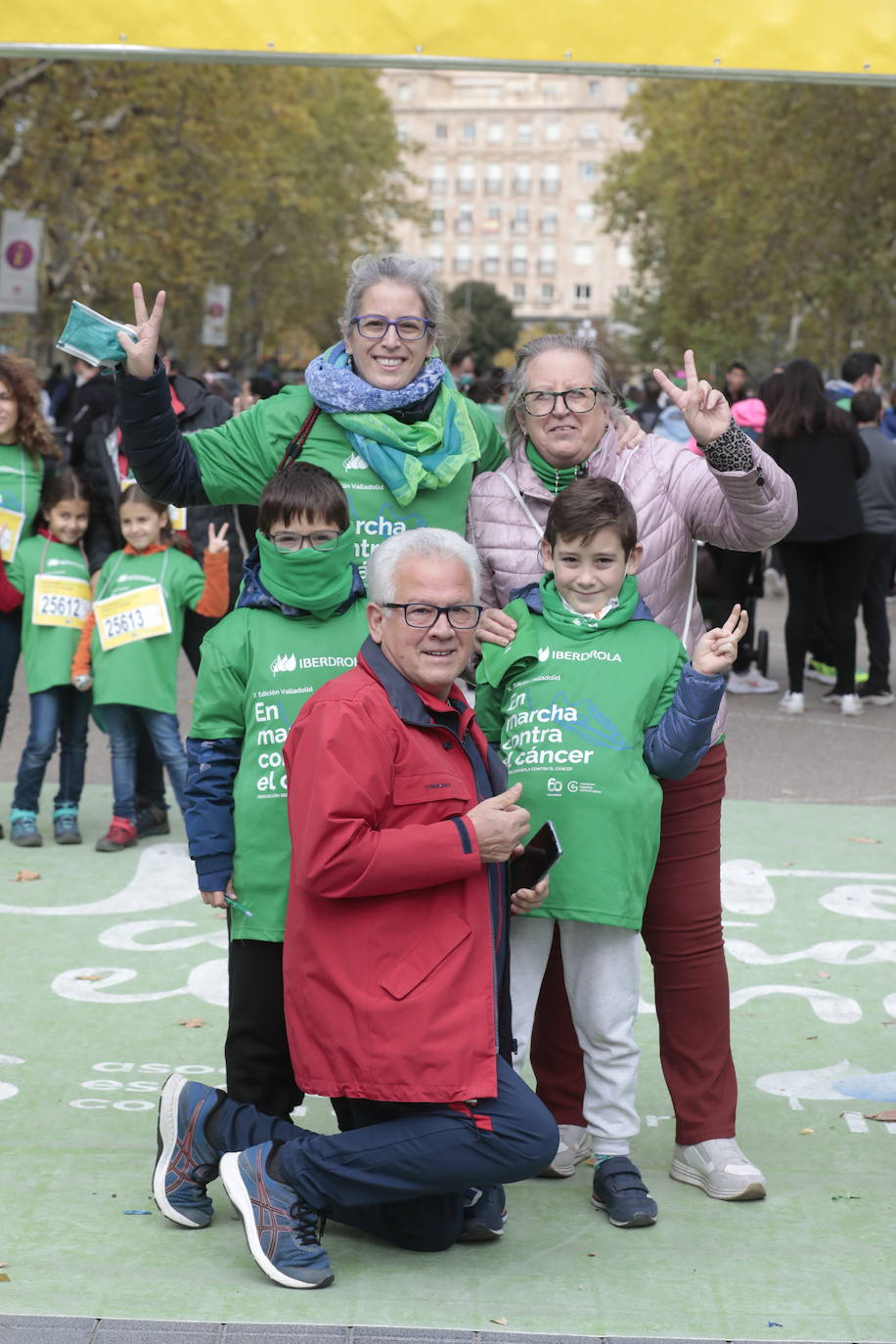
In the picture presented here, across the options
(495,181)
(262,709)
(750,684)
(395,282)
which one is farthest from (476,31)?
(495,181)

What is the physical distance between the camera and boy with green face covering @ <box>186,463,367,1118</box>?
4.32 meters

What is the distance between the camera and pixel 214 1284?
393 centimetres

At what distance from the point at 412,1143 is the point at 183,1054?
66.0 inches

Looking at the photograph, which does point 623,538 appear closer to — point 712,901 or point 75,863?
point 712,901

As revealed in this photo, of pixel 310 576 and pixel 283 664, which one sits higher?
pixel 310 576

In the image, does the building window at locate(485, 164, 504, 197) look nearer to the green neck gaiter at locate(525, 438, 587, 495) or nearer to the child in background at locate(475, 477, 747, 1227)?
the green neck gaiter at locate(525, 438, 587, 495)

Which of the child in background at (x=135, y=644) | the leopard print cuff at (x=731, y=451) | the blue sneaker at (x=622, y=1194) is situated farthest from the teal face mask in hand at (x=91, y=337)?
the child in background at (x=135, y=644)

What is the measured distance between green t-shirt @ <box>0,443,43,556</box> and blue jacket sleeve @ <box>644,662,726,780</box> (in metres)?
4.45

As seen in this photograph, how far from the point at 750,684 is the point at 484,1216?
9.00 meters

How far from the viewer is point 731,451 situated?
4262 millimetres

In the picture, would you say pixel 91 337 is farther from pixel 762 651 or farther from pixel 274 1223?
pixel 762 651

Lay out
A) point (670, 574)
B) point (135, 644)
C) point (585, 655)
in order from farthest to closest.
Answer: point (135, 644)
point (670, 574)
point (585, 655)

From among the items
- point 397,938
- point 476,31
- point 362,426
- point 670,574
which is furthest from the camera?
point 476,31

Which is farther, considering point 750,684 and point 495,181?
point 495,181
